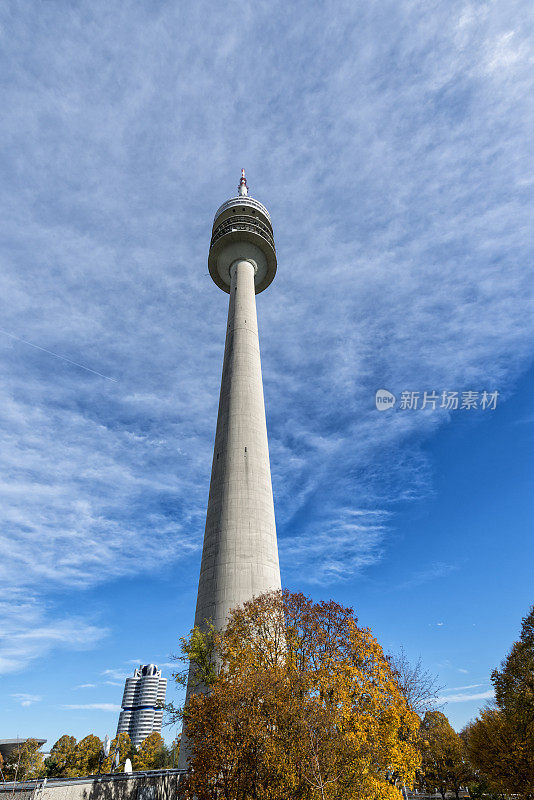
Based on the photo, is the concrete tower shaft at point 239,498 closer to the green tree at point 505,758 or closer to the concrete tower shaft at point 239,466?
the concrete tower shaft at point 239,466

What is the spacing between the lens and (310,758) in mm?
17156

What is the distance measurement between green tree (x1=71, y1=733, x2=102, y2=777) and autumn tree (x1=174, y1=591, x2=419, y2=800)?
212ft

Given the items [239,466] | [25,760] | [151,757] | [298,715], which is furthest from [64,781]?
[151,757]

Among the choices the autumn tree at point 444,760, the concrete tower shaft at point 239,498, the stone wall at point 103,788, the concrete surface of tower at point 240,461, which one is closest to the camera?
the stone wall at point 103,788

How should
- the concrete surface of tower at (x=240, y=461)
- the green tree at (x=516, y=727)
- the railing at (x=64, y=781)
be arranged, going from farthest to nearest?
the concrete surface of tower at (x=240, y=461), the green tree at (x=516, y=727), the railing at (x=64, y=781)

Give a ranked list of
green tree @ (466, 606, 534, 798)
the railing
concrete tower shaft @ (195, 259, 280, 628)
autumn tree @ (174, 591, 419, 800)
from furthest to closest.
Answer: concrete tower shaft @ (195, 259, 280, 628), green tree @ (466, 606, 534, 798), the railing, autumn tree @ (174, 591, 419, 800)

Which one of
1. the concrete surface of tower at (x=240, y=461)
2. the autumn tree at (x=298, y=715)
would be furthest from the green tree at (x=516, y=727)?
Result: the concrete surface of tower at (x=240, y=461)

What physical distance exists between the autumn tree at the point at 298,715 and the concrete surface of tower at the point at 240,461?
356 inches

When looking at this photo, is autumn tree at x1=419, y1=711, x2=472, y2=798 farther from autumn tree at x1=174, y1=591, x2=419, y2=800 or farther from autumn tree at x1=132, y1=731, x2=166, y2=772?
autumn tree at x1=174, y1=591, x2=419, y2=800

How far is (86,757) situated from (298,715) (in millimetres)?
80812

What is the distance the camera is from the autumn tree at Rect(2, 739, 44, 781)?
5709cm

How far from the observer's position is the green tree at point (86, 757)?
71.4 m

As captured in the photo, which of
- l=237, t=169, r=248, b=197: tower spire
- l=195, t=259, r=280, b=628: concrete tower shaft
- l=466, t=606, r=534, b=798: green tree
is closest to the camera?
l=466, t=606, r=534, b=798: green tree

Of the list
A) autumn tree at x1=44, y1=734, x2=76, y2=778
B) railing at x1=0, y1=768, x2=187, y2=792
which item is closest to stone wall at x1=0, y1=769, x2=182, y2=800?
railing at x1=0, y1=768, x2=187, y2=792
